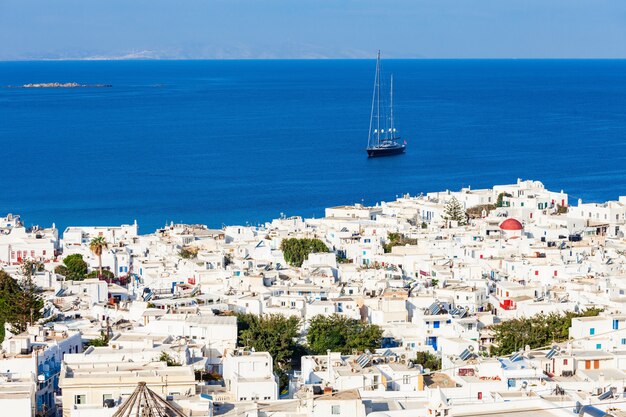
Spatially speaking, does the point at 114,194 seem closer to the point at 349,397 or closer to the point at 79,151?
the point at 79,151

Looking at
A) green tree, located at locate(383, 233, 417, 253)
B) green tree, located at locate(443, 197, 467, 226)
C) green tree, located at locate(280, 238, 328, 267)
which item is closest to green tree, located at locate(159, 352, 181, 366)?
green tree, located at locate(280, 238, 328, 267)

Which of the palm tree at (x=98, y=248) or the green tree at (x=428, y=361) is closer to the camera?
the green tree at (x=428, y=361)

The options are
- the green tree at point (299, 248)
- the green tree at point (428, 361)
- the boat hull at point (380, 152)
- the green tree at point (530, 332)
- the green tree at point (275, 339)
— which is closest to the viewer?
the green tree at point (428, 361)

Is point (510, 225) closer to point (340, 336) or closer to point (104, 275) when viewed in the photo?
point (104, 275)

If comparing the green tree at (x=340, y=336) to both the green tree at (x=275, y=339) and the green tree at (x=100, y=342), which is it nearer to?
Answer: the green tree at (x=275, y=339)

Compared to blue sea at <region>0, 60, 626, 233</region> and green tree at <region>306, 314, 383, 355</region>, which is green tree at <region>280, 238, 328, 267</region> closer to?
green tree at <region>306, 314, 383, 355</region>

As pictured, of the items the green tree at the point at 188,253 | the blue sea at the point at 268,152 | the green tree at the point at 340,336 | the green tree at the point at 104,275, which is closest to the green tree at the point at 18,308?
the green tree at the point at 340,336

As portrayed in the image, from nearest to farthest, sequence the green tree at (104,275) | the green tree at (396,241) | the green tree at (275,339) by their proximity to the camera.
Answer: the green tree at (275,339) < the green tree at (104,275) < the green tree at (396,241)

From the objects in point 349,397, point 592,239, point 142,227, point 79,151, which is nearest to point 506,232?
point 592,239
